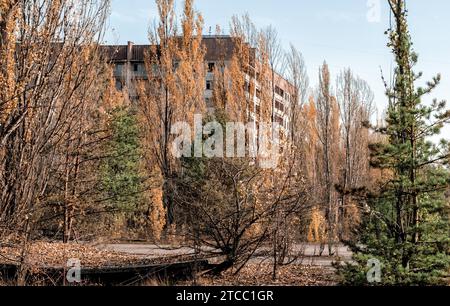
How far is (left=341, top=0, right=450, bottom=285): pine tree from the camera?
7.99 meters

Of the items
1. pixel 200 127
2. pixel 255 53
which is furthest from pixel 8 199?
pixel 255 53

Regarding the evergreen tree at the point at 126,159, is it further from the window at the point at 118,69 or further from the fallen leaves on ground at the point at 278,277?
the window at the point at 118,69

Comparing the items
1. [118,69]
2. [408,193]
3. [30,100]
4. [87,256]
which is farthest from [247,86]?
[118,69]

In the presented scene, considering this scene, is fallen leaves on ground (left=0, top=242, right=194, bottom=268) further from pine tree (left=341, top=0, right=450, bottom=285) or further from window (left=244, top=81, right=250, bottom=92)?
window (left=244, top=81, right=250, bottom=92)

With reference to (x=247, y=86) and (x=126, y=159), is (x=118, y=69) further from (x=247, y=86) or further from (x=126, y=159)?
(x=247, y=86)

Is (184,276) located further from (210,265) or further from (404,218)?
(404,218)

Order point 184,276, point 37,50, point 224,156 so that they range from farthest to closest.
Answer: point 224,156 < point 184,276 < point 37,50

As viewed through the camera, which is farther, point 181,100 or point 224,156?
point 181,100

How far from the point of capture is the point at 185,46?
24.8m

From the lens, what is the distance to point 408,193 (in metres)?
8.11

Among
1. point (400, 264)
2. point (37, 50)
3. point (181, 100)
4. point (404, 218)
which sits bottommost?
point (400, 264)

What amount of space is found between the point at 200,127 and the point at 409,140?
11288 mm

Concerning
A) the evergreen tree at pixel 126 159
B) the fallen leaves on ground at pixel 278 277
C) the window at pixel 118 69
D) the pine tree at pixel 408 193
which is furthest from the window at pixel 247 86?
the window at pixel 118 69

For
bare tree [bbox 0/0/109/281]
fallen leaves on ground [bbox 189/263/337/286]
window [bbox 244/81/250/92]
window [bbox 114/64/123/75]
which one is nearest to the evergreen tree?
window [bbox 244/81/250/92]
